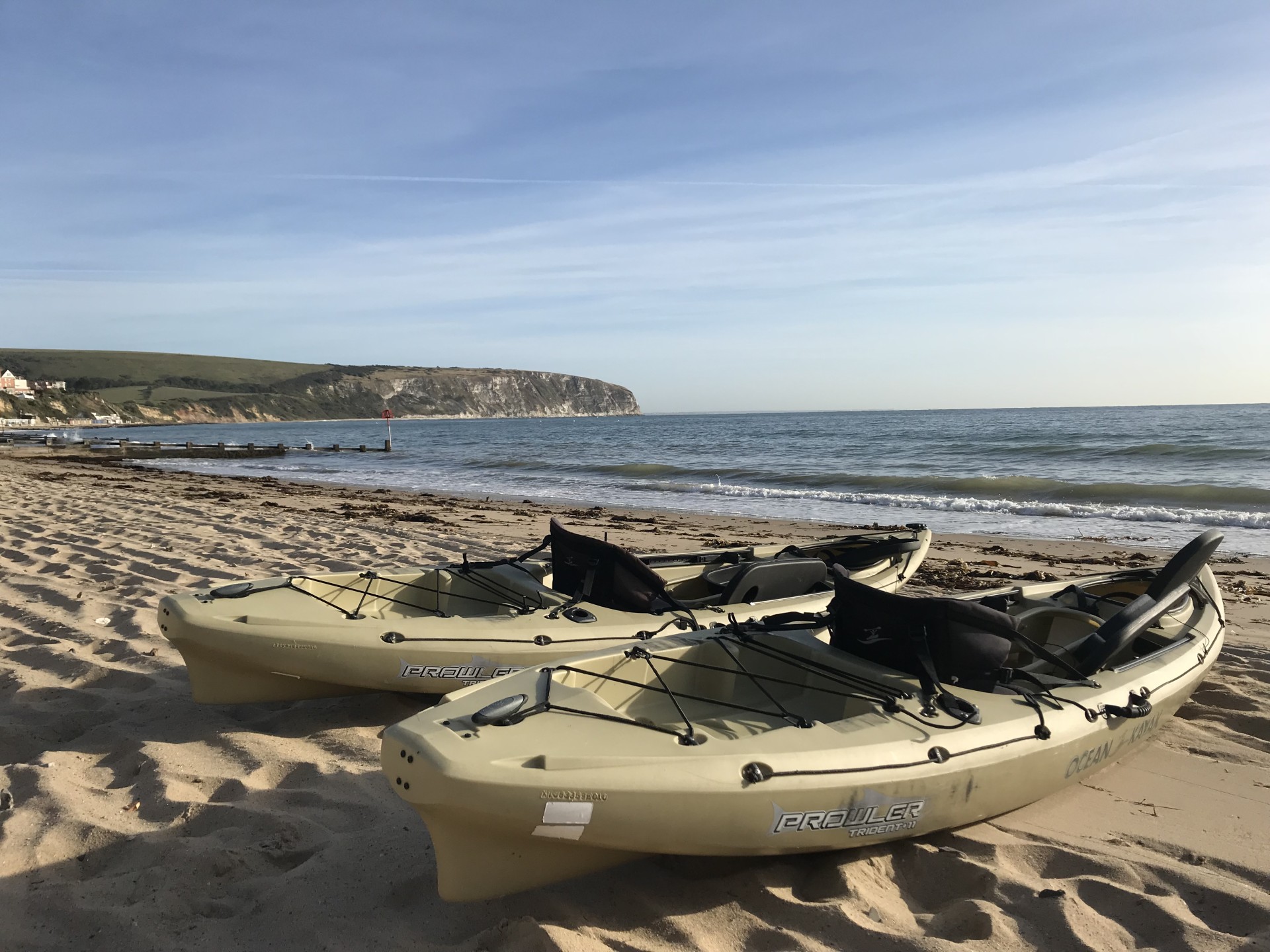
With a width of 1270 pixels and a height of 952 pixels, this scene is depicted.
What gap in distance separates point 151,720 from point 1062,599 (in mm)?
6153

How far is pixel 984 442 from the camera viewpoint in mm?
35219

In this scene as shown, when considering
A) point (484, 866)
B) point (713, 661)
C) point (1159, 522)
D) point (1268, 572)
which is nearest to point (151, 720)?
point (484, 866)

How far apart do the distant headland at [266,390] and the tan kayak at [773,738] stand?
317 ft

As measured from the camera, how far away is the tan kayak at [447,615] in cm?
462

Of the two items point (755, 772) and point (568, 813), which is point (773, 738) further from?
point (568, 813)

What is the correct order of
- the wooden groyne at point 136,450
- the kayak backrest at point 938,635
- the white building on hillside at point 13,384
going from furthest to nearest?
the white building on hillside at point 13,384 → the wooden groyne at point 136,450 → the kayak backrest at point 938,635

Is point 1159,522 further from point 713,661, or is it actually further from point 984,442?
point 984,442

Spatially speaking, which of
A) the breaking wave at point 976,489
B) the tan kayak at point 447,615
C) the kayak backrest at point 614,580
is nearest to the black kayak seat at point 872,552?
the tan kayak at point 447,615

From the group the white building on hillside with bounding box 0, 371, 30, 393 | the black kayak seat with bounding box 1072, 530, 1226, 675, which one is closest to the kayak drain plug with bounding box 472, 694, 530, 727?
the black kayak seat with bounding box 1072, 530, 1226, 675

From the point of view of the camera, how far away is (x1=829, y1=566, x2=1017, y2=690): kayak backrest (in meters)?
3.87

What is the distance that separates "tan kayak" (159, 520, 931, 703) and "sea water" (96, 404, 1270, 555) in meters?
9.27

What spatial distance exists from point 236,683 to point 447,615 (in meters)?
1.41

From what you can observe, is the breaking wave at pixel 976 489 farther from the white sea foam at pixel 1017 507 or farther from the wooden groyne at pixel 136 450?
the wooden groyne at pixel 136 450

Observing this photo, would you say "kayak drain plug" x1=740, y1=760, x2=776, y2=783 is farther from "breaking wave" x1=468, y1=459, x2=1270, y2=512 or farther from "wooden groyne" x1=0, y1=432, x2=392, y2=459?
"wooden groyne" x1=0, y1=432, x2=392, y2=459
